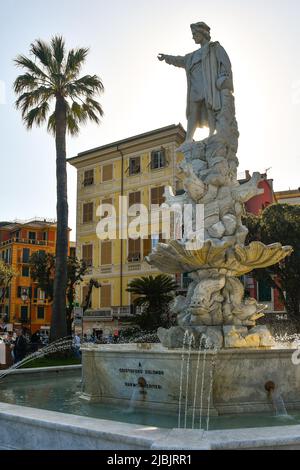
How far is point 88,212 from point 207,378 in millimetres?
38262

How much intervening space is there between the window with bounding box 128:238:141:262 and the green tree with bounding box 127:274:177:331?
961 centimetres

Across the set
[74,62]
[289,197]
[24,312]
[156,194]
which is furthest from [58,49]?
[24,312]

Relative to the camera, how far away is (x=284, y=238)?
2892cm

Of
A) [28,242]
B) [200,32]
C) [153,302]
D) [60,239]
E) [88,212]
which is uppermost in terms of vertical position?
[28,242]

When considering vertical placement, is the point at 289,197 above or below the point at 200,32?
above

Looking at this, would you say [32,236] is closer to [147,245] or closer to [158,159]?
[158,159]

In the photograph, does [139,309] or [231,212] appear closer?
[231,212]

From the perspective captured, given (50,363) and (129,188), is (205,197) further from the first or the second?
(129,188)

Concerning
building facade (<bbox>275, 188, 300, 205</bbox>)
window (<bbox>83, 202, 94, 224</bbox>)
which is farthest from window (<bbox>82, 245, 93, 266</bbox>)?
building facade (<bbox>275, 188, 300, 205</bbox>)

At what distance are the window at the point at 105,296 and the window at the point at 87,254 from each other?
2394mm

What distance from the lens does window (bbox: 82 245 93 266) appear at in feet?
145

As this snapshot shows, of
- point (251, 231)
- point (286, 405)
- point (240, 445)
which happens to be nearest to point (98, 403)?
point (286, 405)

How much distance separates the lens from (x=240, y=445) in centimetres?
450
